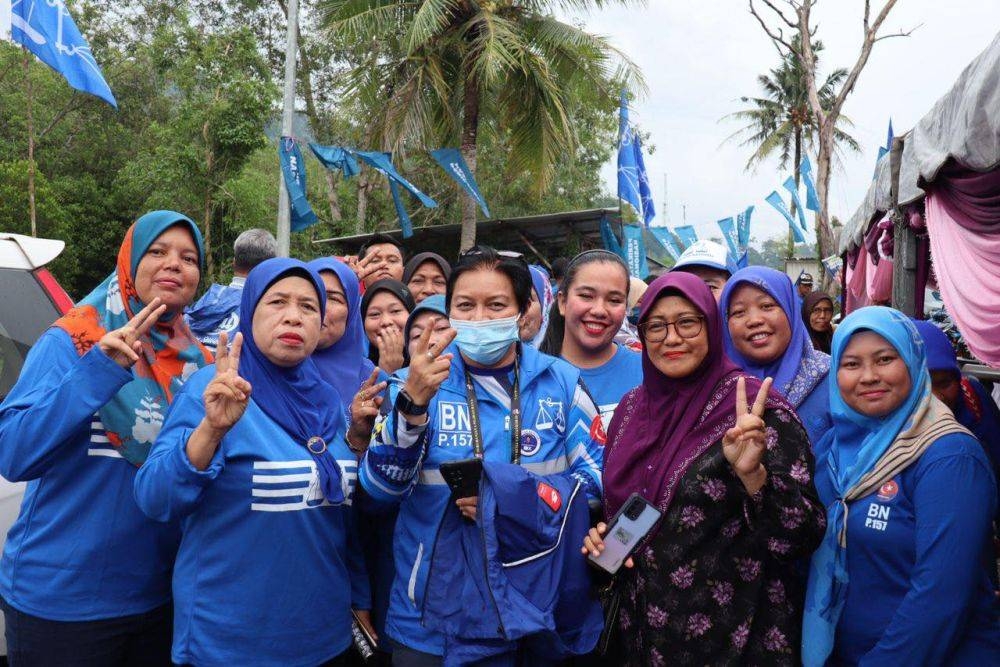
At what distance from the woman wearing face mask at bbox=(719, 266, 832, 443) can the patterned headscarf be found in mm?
1988

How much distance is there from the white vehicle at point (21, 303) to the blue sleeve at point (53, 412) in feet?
4.29

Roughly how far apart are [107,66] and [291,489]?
81.1ft

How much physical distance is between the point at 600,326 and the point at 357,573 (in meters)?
1.30

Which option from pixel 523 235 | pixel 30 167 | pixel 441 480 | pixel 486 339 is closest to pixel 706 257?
pixel 486 339

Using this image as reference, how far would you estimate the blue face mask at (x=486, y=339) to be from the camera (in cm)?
235

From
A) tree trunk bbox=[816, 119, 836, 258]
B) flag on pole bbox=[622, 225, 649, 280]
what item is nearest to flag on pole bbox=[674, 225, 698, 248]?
flag on pole bbox=[622, 225, 649, 280]

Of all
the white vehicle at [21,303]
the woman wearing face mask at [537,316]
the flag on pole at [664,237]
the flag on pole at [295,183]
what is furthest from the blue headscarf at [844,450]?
the flag on pole at [664,237]

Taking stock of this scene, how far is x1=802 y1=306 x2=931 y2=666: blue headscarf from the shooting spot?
2137 mm

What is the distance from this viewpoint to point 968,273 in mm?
3342

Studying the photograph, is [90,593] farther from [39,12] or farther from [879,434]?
[39,12]

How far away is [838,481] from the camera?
231 cm

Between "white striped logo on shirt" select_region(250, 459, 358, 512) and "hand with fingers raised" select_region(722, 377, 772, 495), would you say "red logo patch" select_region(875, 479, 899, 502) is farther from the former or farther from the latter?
"white striped logo on shirt" select_region(250, 459, 358, 512)

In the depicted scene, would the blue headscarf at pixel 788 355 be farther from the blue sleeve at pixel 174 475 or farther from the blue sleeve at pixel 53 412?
the blue sleeve at pixel 53 412

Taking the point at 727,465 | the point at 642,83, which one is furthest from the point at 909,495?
the point at 642,83
